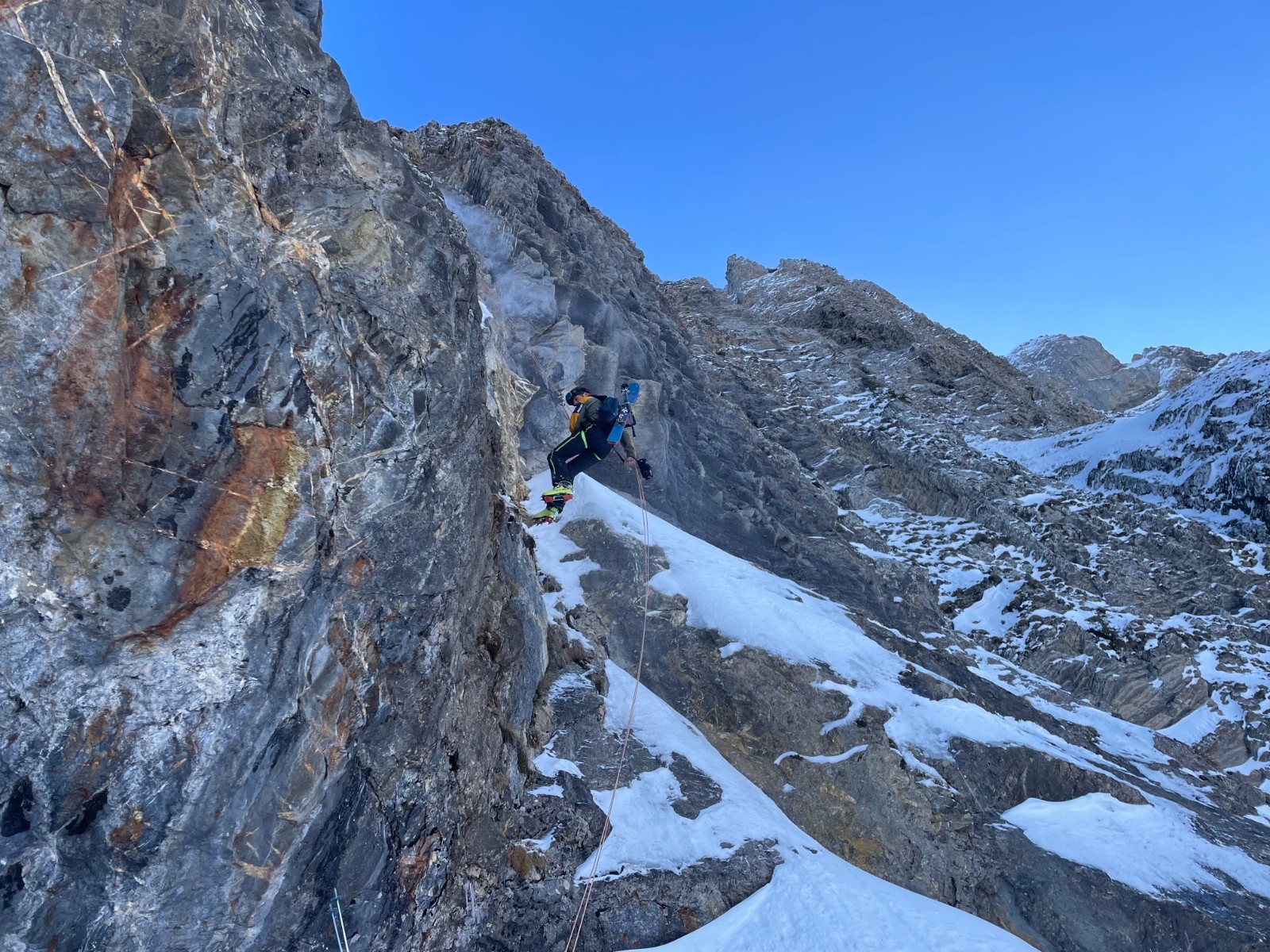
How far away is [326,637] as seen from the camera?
25.5 ft

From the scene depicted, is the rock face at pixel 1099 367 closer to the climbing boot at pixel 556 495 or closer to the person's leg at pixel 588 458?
the person's leg at pixel 588 458

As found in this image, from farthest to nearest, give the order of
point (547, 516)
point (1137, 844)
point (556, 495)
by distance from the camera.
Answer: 1. point (1137, 844)
2. point (547, 516)
3. point (556, 495)

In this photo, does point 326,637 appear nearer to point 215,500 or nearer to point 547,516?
point 215,500

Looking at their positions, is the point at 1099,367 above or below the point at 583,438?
above

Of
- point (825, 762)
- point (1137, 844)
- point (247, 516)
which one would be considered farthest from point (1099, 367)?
point (247, 516)

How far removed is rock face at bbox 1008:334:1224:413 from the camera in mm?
78312

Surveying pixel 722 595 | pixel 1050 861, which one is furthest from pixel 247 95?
pixel 1050 861

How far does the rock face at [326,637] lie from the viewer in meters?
6.23

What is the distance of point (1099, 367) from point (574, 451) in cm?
9314

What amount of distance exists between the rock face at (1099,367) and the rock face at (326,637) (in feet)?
232

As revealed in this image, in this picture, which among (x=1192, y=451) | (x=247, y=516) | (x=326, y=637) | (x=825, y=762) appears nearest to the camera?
(x=247, y=516)

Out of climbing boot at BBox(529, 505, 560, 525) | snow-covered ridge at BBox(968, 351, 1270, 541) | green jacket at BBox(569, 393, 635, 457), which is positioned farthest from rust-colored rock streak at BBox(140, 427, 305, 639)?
snow-covered ridge at BBox(968, 351, 1270, 541)

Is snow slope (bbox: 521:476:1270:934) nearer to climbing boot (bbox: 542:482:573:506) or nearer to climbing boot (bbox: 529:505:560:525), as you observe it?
climbing boot (bbox: 529:505:560:525)

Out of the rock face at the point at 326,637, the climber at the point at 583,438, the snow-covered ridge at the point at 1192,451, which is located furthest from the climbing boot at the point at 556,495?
the snow-covered ridge at the point at 1192,451
